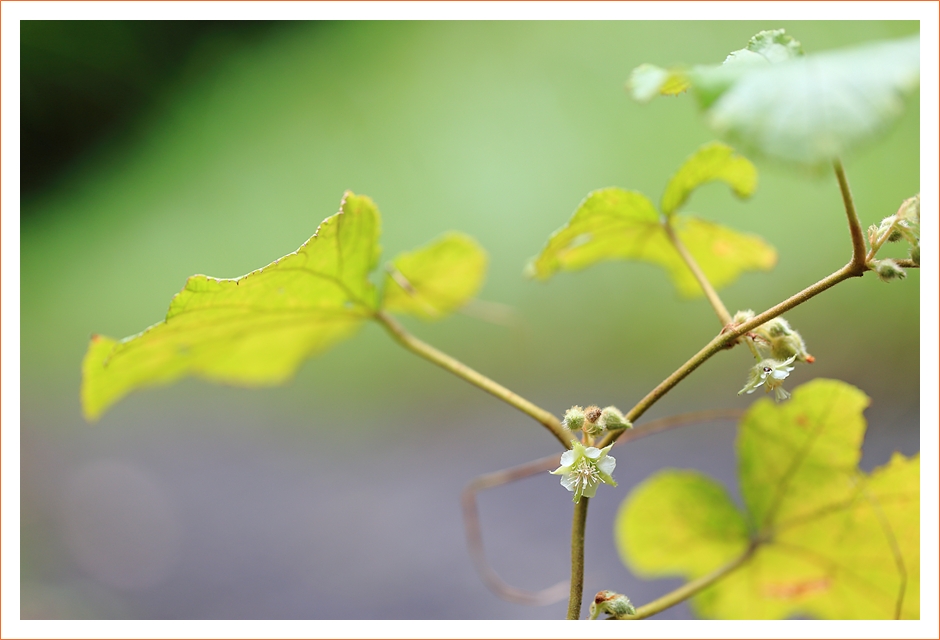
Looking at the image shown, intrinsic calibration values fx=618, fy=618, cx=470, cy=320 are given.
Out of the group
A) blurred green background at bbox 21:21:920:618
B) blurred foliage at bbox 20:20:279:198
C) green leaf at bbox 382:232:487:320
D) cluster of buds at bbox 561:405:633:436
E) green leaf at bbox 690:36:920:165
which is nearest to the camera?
green leaf at bbox 690:36:920:165

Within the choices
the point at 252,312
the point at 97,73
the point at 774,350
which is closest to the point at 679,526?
the point at 774,350

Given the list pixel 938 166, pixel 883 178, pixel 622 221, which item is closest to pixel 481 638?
pixel 622 221

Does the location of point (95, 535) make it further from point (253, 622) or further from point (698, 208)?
point (698, 208)

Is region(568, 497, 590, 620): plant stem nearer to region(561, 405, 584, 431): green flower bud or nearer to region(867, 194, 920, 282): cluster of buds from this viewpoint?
region(561, 405, 584, 431): green flower bud

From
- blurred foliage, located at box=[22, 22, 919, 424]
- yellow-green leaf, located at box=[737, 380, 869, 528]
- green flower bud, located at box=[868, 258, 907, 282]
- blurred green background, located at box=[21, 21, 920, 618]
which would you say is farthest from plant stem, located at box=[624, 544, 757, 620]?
blurred foliage, located at box=[22, 22, 919, 424]

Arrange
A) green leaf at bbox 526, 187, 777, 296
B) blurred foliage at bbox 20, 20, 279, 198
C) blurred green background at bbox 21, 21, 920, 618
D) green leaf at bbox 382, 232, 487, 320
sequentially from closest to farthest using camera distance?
green leaf at bbox 526, 187, 777, 296 → green leaf at bbox 382, 232, 487, 320 → blurred green background at bbox 21, 21, 920, 618 → blurred foliage at bbox 20, 20, 279, 198

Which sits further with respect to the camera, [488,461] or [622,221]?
[488,461]

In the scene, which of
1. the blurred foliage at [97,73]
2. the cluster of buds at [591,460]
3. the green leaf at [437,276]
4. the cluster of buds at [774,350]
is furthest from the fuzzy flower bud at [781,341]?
the blurred foliage at [97,73]
